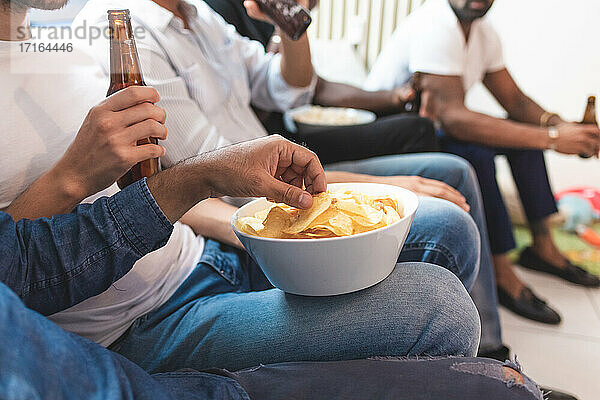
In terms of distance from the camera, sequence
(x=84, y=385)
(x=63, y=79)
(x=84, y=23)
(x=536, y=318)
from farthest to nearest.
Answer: (x=536, y=318) → (x=84, y=23) → (x=63, y=79) → (x=84, y=385)

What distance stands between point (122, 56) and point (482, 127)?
1.21 m

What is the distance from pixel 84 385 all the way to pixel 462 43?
1.52 metres

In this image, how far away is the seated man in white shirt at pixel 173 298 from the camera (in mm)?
709

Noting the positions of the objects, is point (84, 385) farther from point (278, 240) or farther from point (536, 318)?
point (536, 318)

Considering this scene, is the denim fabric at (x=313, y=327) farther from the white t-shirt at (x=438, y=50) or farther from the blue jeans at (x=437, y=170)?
the white t-shirt at (x=438, y=50)

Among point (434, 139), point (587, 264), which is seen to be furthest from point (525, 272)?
point (434, 139)

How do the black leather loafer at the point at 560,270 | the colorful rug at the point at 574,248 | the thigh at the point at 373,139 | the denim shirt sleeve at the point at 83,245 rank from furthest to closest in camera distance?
the colorful rug at the point at 574,248 < the black leather loafer at the point at 560,270 < the thigh at the point at 373,139 < the denim shirt sleeve at the point at 83,245

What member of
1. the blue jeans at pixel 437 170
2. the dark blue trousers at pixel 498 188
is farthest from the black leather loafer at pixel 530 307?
the blue jeans at pixel 437 170

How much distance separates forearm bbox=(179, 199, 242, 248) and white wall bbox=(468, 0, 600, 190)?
6.82 ft

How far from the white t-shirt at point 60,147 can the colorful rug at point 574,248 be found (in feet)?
5.03

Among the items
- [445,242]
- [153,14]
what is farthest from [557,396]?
[153,14]

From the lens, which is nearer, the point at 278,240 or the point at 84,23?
the point at 278,240

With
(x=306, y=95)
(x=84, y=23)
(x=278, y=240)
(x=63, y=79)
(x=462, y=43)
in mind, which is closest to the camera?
(x=278, y=240)

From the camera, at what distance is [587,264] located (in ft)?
6.31
